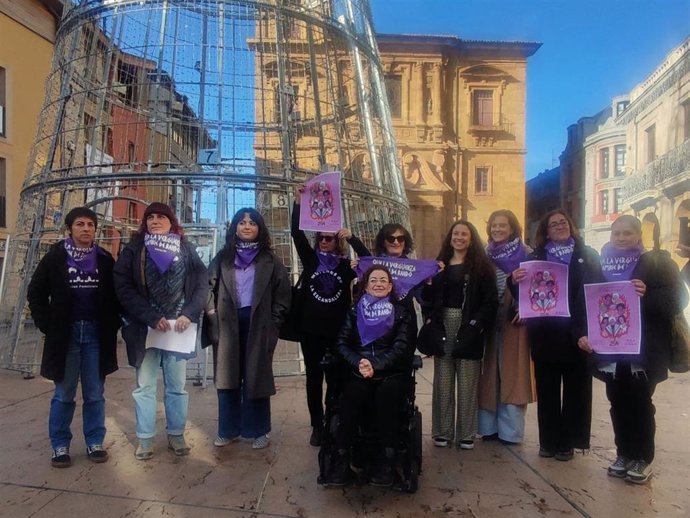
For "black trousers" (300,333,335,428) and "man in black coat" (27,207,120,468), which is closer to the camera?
"man in black coat" (27,207,120,468)

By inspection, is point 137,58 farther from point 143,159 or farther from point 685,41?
point 685,41

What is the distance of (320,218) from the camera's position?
14.8 ft

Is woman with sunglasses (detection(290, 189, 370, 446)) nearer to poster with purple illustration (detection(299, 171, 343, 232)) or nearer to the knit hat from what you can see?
poster with purple illustration (detection(299, 171, 343, 232))

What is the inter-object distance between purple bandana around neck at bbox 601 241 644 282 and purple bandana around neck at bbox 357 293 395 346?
163cm

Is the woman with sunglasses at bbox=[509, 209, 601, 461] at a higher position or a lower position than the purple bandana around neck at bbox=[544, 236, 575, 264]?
lower

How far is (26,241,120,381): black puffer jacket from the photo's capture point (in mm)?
3879

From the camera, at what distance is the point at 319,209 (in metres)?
4.53

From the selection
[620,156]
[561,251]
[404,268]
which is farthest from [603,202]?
[404,268]

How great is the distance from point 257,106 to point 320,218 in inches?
144

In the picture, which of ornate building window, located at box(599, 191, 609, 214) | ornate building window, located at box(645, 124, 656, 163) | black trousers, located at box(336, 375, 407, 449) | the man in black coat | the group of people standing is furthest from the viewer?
ornate building window, located at box(599, 191, 609, 214)

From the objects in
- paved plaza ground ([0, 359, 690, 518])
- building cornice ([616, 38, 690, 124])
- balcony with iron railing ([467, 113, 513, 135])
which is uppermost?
building cornice ([616, 38, 690, 124])

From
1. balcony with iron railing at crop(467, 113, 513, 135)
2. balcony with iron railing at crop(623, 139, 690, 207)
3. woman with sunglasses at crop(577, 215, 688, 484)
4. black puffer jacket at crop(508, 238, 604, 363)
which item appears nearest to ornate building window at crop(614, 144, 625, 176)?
balcony with iron railing at crop(623, 139, 690, 207)

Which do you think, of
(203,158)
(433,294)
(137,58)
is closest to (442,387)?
(433,294)

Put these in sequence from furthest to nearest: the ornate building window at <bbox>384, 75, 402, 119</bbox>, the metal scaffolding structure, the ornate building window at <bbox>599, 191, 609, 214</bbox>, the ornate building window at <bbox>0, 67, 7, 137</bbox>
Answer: the ornate building window at <bbox>599, 191, 609, 214</bbox>, the ornate building window at <bbox>384, 75, 402, 119</bbox>, the ornate building window at <bbox>0, 67, 7, 137</bbox>, the metal scaffolding structure
